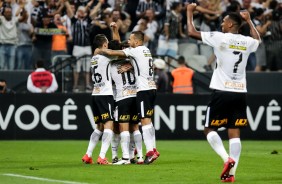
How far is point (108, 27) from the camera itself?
2773 centimetres

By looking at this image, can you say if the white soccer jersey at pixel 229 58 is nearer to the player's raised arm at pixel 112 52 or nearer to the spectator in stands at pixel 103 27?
the player's raised arm at pixel 112 52

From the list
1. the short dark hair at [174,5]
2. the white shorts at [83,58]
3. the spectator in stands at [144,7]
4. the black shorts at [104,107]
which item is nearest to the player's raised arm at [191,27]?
the black shorts at [104,107]

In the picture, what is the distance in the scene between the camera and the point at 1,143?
79.2ft

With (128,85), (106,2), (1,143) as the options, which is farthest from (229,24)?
(106,2)

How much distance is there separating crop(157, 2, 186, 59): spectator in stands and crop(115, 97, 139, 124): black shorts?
11.1 m

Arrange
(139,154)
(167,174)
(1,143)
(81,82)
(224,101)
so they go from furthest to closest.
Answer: (81,82) → (1,143) → (139,154) → (167,174) → (224,101)

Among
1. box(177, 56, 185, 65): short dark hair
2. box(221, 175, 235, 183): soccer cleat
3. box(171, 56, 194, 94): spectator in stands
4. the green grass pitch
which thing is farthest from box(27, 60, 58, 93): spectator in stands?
box(221, 175, 235, 183): soccer cleat

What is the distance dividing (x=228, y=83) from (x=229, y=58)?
0.39 m

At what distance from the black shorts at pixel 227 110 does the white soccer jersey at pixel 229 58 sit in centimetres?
11

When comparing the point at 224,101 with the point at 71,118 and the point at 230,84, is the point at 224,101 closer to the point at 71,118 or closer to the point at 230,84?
the point at 230,84

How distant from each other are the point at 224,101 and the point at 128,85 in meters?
3.89

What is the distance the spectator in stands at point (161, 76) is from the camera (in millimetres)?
27266

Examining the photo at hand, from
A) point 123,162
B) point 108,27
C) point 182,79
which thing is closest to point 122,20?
point 108,27

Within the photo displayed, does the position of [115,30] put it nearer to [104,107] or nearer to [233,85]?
[104,107]
